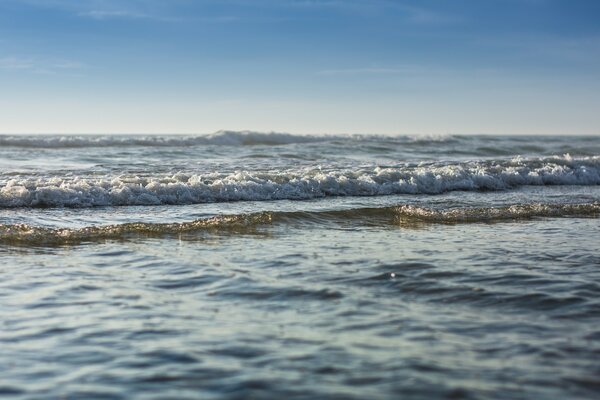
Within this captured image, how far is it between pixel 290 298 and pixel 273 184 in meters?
9.30

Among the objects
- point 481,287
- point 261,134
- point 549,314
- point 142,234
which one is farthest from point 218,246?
point 261,134

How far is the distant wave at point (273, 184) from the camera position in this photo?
13023 millimetres

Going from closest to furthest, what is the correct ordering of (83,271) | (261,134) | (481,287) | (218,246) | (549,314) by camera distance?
(549,314) < (481,287) < (83,271) < (218,246) < (261,134)

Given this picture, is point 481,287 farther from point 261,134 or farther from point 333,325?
point 261,134

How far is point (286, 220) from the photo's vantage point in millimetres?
10875

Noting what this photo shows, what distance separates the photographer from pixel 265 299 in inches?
228

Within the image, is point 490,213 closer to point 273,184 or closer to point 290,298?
point 273,184

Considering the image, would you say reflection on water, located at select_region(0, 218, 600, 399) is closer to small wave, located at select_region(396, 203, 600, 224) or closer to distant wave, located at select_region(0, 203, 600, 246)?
distant wave, located at select_region(0, 203, 600, 246)

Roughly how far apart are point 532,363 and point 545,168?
672 inches

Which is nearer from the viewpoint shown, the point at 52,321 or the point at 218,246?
the point at 52,321

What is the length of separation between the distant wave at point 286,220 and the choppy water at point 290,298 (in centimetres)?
4

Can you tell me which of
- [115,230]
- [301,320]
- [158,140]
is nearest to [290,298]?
[301,320]

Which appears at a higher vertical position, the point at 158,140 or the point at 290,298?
the point at 158,140

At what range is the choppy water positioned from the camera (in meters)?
4.01
